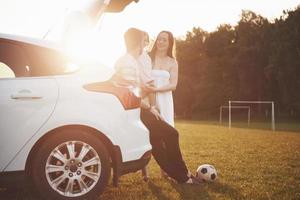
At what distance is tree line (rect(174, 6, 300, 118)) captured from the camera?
49375 millimetres

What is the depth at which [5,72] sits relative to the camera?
5023 millimetres

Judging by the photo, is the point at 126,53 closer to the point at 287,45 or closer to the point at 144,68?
the point at 144,68

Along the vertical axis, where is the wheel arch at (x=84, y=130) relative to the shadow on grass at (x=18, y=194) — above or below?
above

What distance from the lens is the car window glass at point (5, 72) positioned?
196 inches

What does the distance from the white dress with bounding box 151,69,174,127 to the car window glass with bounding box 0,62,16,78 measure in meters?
2.67

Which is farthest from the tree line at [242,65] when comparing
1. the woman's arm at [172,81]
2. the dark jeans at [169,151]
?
the dark jeans at [169,151]

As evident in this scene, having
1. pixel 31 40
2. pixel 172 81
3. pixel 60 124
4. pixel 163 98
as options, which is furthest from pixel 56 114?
pixel 172 81

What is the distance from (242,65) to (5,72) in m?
53.2

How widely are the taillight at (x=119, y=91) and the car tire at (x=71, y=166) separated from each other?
1.61ft

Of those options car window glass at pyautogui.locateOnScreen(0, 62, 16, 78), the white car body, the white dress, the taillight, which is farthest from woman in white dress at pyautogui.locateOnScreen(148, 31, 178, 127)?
car window glass at pyautogui.locateOnScreen(0, 62, 16, 78)

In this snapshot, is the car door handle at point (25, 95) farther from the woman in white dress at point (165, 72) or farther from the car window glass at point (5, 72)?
the woman in white dress at point (165, 72)

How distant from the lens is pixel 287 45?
49.3 metres

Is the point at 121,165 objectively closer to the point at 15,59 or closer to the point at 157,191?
the point at 157,191

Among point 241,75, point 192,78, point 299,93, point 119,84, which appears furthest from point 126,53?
point 192,78
